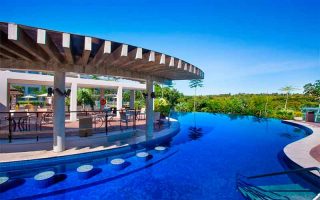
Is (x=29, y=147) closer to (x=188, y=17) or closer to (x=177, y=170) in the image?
(x=177, y=170)

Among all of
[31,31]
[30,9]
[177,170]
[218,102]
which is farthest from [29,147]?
[218,102]

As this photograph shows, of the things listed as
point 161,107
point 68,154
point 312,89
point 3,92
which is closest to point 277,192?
point 68,154

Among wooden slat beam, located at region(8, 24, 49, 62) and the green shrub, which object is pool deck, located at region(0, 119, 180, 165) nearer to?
wooden slat beam, located at region(8, 24, 49, 62)

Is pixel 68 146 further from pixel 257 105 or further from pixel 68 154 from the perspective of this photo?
pixel 257 105

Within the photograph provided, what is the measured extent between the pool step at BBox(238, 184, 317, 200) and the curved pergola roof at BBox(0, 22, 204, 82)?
458 centimetres

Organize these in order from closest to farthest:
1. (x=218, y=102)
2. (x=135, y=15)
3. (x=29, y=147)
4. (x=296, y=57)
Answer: (x=29, y=147) → (x=135, y=15) → (x=296, y=57) → (x=218, y=102)

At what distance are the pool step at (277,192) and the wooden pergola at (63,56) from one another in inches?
180

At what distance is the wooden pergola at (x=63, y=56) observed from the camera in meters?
4.61

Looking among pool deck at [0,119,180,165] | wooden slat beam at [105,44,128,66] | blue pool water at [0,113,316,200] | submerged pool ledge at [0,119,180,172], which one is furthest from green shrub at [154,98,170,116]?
wooden slat beam at [105,44,128,66]

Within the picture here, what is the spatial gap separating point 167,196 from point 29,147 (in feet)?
18.8

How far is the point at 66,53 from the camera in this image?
18.7 ft

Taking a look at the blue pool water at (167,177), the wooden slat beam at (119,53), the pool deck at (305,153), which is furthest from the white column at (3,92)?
the pool deck at (305,153)

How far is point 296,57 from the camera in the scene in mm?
23641

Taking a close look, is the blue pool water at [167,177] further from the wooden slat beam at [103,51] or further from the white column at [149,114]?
the wooden slat beam at [103,51]
